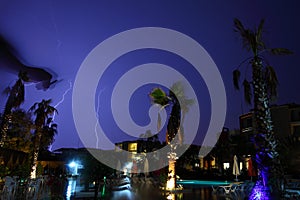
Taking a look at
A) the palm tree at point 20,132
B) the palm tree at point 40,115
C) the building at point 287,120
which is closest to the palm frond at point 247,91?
the palm tree at point 40,115

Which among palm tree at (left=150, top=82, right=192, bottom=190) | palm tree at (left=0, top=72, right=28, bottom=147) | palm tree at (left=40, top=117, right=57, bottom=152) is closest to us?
palm tree at (left=0, top=72, right=28, bottom=147)

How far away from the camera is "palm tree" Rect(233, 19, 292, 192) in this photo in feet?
25.4

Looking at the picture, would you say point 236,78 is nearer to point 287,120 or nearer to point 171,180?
point 171,180

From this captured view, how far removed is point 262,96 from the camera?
→ 8.36 m

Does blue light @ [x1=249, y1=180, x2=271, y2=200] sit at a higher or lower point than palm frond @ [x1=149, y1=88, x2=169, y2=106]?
lower

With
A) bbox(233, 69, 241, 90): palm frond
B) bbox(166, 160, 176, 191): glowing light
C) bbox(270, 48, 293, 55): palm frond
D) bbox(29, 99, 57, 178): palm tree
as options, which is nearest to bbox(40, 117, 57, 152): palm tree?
bbox(29, 99, 57, 178): palm tree

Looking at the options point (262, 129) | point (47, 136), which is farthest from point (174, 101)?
point (47, 136)

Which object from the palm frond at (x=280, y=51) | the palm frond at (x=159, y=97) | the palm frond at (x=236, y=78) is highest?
the palm frond at (x=159, y=97)

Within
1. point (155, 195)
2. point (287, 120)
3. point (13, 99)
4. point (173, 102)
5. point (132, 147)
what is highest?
point (287, 120)

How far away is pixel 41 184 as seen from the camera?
9.48 meters

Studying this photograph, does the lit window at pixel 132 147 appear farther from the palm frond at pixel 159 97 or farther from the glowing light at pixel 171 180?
the glowing light at pixel 171 180

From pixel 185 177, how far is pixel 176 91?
15.4 m

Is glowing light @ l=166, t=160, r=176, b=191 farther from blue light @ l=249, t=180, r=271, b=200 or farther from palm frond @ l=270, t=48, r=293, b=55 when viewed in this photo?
palm frond @ l=270, t=48, r=293, b=55

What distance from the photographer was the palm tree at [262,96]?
7742 millimetres
